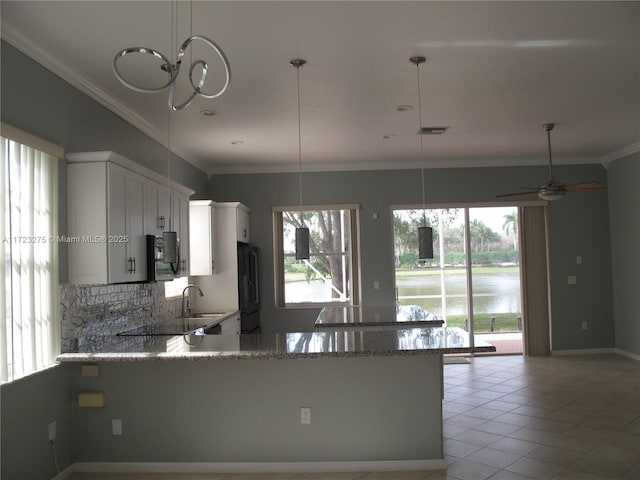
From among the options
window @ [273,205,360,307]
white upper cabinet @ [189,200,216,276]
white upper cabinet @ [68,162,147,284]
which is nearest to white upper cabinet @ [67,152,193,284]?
white upper cabinet @ [68,162,147,284]

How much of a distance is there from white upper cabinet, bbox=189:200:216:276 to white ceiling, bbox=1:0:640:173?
706mm

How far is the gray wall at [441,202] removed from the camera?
23.6 ft

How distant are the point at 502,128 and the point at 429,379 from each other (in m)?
3.20

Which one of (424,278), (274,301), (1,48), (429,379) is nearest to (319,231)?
(274,301)

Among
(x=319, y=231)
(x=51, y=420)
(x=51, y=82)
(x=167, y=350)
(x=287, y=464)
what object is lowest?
(x=287, y=464)

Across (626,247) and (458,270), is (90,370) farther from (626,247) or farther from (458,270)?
(626,247)

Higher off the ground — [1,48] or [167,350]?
[1,48]

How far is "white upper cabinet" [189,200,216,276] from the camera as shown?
5938 mm

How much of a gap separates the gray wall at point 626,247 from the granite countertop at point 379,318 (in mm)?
3507

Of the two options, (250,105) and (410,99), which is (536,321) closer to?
(410,99)

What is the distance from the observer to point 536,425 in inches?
167

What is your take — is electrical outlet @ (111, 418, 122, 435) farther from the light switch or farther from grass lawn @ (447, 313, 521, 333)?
grass lawn @ (447, 313, 521, 333)

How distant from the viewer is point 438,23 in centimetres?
303

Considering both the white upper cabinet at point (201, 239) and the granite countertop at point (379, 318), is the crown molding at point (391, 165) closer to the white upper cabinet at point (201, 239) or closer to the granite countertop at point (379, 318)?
the white upper cabinet at point (201, 239)
